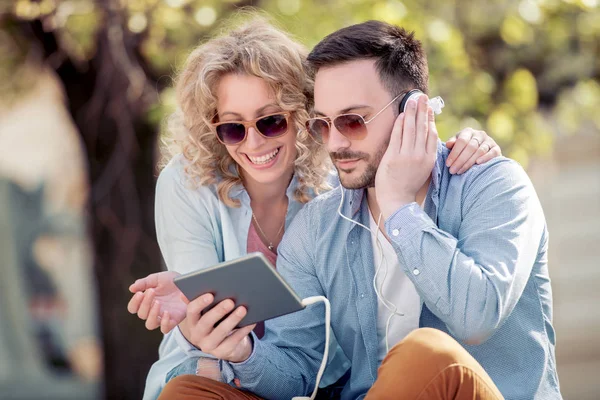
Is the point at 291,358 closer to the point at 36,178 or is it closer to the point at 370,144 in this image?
the point at 370,144

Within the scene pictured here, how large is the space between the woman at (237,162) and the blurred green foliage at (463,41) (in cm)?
154

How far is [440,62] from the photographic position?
568 cm

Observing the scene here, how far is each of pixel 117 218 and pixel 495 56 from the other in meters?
3.11

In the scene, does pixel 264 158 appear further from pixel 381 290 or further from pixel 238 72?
pixel 381 290

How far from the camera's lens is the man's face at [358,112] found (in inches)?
120

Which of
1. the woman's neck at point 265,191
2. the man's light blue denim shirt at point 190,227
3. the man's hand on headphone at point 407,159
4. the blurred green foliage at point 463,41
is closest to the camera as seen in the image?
the man's hand on headphone at point 407,159

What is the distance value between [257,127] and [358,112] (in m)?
0.58

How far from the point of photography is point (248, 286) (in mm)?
2607

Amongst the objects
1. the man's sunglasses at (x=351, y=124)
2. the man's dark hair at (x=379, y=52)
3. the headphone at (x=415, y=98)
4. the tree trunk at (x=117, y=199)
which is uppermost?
the man's dark hair at (x=379, y=52)

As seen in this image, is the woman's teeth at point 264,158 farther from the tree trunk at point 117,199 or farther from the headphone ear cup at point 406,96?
the tree trunk at point 117,199

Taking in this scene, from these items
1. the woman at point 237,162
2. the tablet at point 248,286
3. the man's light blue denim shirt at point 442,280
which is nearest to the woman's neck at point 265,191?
the woman at point 237,162

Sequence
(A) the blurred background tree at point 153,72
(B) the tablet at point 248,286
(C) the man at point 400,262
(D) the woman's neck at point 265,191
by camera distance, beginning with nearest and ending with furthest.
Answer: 1. (B) the tablet at point 248,286
2. (C) the man at point 400,262
3. (D) the woman's neck at point 265,191
4. (A) the blurred background tree at point 153,72

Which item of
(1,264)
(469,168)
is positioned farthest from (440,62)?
(1,264)

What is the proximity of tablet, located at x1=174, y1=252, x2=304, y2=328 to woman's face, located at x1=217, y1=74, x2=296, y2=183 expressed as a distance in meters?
0.94
